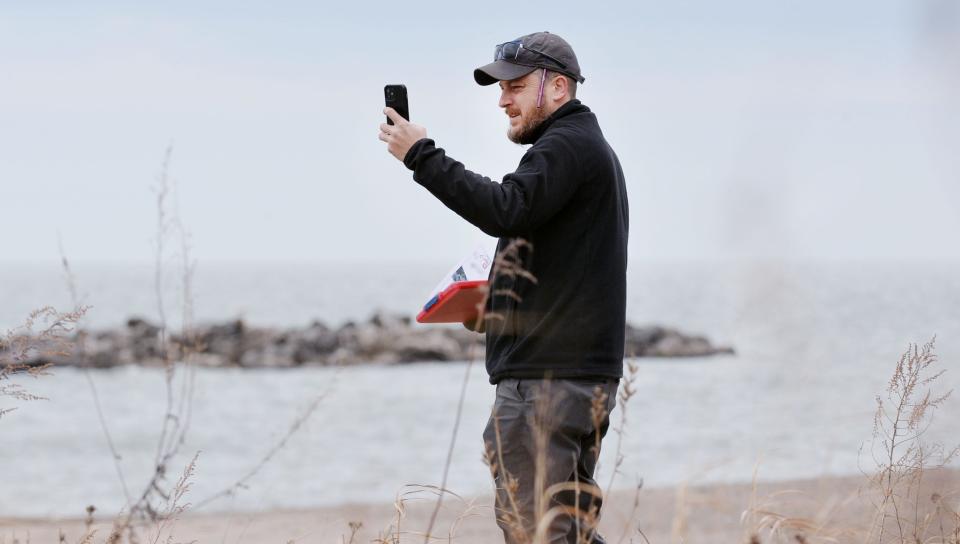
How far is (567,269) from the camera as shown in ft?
9.24

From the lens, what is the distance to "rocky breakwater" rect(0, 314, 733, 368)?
26.1 metres

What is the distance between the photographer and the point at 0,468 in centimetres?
1184

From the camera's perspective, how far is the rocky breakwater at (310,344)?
26.1m

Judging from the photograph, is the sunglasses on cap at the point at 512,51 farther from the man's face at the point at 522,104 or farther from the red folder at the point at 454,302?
the red folder at the point at 454,302

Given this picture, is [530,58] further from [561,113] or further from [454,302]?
[454,302]

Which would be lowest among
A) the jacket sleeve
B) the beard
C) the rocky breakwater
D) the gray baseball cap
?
the rocky breakwater

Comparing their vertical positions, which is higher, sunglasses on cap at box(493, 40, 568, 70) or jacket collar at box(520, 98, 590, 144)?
sunglasses on cap at box(493, 40, 568, 70)

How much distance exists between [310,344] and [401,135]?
27039 mm

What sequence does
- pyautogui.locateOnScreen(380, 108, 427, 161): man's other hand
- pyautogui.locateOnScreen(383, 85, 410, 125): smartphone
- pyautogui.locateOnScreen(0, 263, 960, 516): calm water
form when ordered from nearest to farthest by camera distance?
1. pyautogui.locateOnScreen(380, 108, 427, 161): man's other hand
2. pyautogui.locateOnScreen(383, 85, 410, 125): smartphone
3. pyautogui.locateOnScreen(0, 263, 960, 516): calm water

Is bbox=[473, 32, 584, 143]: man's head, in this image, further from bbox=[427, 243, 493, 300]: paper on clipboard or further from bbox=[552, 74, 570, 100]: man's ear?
bbox=[427, 243, 493, 300]: paper on clipboard

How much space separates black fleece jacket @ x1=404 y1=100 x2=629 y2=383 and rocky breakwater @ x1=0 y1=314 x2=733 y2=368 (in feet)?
70.4

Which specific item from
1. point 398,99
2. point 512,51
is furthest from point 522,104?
point 398,99

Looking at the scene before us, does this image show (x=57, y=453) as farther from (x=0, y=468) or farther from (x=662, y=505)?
(x=662, y=505)

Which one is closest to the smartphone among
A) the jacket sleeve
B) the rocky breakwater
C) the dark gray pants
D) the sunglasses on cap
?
the jacket sleeve
